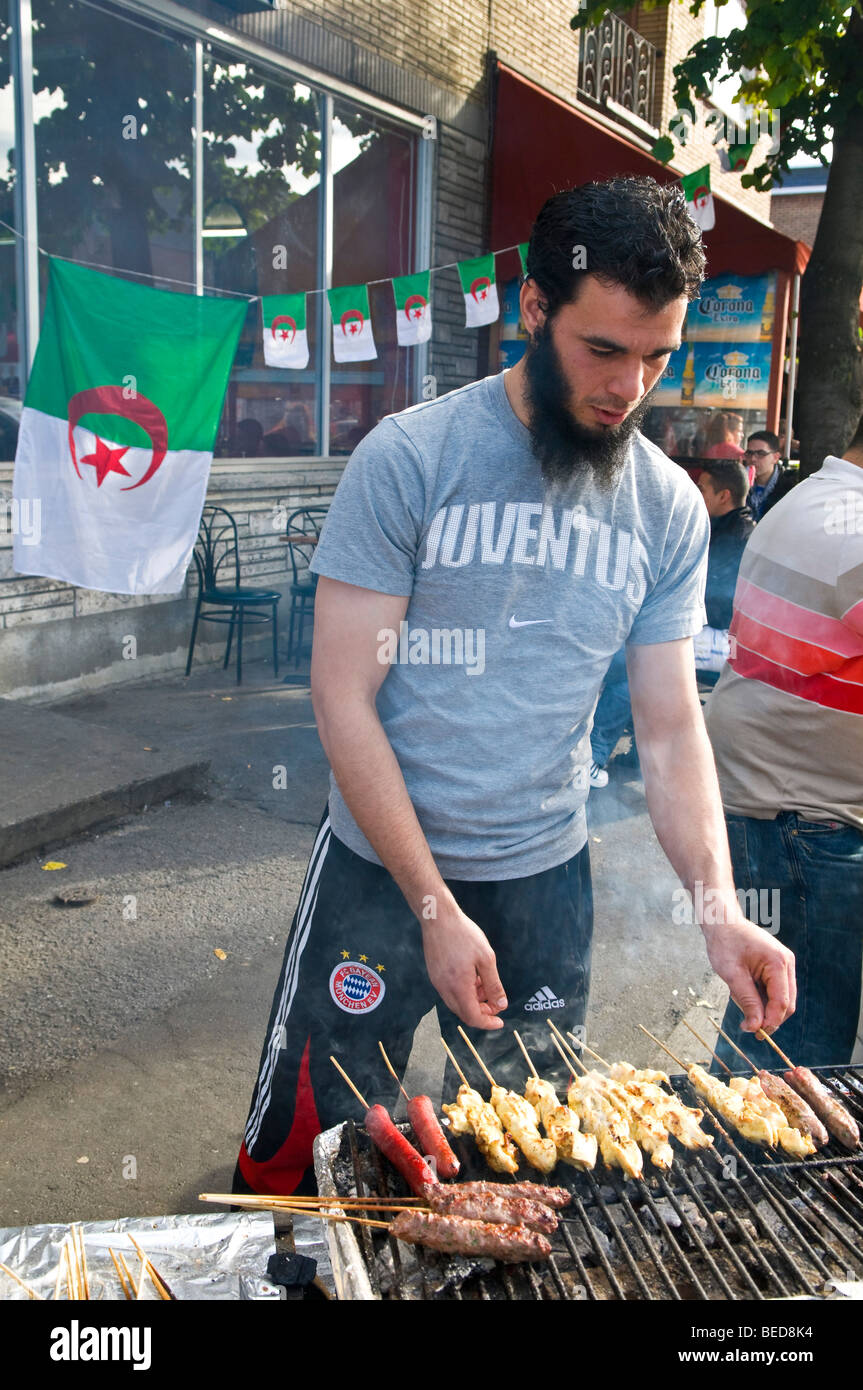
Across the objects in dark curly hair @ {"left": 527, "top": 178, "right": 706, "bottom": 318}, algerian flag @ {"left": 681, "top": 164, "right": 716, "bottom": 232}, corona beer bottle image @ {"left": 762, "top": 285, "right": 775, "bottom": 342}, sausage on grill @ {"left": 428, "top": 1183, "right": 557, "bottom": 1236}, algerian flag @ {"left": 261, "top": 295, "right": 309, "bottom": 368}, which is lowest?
sausage on grill @ {"left": 428, "top": 1183, "right": 557, "bottom": 1236}

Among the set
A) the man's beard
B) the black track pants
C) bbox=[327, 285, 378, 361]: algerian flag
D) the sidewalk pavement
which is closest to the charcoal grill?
the black track pants

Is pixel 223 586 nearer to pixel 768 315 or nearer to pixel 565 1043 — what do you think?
pixel 768 315

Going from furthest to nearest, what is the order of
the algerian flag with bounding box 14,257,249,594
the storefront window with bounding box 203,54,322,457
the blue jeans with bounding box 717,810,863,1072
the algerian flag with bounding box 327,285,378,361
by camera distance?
the algerian flag with bounding box 327,285,378,361
the storefront window with bounding box 203,54,322,457
the algerian flag with bounding box 14,257,249,594
the blue jeans with bounding box 717,810,863,1072

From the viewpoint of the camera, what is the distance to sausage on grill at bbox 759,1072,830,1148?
243 cm

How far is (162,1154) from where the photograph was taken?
370 centimetres

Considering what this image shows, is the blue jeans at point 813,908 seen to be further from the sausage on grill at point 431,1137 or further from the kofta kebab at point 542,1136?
the sausage on grill at point 431,1137

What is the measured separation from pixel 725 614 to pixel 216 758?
365 centimetres

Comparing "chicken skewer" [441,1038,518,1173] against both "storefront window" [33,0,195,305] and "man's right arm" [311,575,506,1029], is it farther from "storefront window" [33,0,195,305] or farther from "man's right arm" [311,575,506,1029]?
"storefront window" [33,0,195,305]

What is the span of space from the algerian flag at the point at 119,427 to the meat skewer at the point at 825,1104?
5790 mm

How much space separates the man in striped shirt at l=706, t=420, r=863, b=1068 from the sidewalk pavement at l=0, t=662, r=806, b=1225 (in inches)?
52.8

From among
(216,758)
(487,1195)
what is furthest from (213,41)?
(487,1195)

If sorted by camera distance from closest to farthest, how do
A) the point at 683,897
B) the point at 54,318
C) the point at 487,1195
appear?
1. the point at 487,1195
2. the point at 683,897
3. the point at 54,318

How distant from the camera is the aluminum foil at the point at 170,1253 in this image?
2.33m
